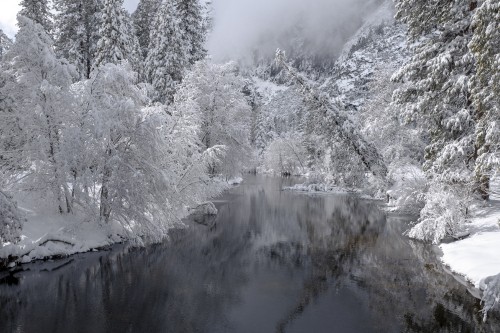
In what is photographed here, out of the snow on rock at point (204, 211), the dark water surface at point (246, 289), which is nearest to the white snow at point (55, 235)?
the dark water surface at point (246, 289)

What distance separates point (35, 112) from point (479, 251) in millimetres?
17511

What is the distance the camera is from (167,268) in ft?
48.2

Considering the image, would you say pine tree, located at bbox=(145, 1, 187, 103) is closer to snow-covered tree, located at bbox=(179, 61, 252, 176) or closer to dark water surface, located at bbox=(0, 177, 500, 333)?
snow-covered tree, located at bbox=(179, 61, 252, 176)

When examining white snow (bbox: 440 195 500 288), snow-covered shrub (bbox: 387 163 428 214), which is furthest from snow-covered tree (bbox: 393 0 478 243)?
snow-covered shrub (bbox: 387 163 428 214)

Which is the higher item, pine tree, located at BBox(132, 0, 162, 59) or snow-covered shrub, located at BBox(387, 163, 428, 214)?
pine tree, located at BBox(132, 0, 162, 59)

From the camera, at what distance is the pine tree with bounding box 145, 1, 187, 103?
3700 centimetres

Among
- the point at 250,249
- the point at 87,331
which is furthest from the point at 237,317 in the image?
the point at 250,249

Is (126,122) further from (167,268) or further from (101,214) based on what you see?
(167,268)

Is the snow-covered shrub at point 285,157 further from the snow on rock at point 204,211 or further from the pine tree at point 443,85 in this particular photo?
the pine tree at point 443,85

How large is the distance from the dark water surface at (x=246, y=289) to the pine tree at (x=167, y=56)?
20.2 m

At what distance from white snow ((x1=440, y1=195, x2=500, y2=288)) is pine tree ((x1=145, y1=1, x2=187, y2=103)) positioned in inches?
1067

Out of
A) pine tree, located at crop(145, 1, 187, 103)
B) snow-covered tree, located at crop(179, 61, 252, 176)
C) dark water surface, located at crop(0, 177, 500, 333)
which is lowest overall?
dark water surface, located at crop(0, 177, 500, 333)

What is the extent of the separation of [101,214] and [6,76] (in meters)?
6.73

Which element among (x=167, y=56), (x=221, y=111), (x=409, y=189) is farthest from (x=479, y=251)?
(x=167, y=56)
